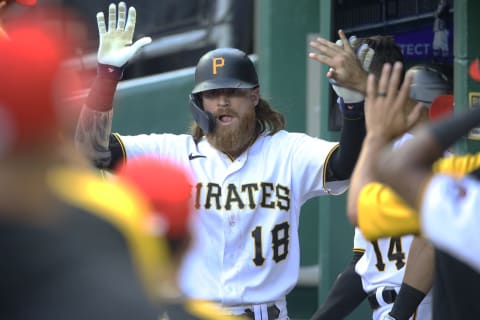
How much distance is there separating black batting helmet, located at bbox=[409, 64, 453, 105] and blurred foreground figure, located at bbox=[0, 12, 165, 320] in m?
3.39

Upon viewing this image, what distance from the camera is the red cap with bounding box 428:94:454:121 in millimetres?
4941

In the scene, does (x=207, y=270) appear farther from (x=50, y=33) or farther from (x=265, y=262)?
(x=50, y=33)

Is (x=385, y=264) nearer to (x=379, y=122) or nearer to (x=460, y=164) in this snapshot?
(x=460, y=164)

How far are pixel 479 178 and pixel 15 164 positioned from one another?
1.42 m

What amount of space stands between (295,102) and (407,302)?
2.74m

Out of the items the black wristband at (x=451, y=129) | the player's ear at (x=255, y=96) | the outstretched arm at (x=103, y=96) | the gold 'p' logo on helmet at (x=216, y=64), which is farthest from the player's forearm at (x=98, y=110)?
the black wristband at (x=451, y=129)

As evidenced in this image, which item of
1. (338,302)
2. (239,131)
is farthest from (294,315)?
(239,131)

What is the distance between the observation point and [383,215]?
7.94 ft

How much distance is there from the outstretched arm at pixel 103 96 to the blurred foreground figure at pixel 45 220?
2.70 meters

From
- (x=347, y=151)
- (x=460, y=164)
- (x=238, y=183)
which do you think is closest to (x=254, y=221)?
(x=238, y=183)

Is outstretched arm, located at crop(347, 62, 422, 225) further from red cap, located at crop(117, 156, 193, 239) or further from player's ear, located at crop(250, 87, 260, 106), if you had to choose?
player's ear, located at crop(250, 87, 260, 106)

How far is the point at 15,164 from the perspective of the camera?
1.59 meters

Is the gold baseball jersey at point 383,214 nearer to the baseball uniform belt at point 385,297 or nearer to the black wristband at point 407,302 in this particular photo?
the black wristband at point 407,302

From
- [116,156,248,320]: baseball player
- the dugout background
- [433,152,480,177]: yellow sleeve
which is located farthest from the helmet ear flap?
[116,156,248,320]: baseball player
